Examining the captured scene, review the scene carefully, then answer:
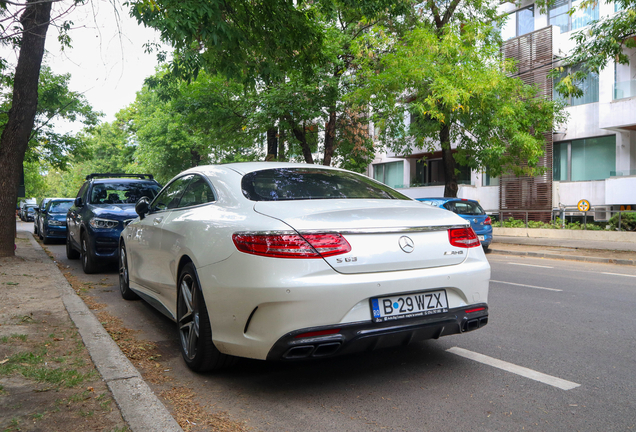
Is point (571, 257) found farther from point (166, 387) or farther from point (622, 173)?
point (166, 387)

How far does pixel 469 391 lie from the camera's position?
3.50m

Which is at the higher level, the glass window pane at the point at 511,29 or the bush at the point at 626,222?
the glass window pane at the point at 511,29

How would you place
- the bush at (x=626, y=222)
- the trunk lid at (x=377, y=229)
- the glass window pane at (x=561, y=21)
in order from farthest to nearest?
the glass window pane at (x=561, y=21)
the bush at (x=626, y=222)
the trunk lid at (x=377, y=229)

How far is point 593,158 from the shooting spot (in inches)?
906

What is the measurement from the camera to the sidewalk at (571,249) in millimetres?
13648

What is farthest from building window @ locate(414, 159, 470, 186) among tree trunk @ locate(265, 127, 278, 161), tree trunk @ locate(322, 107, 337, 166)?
tree trunk @ locate(265, 127, 278, 161)

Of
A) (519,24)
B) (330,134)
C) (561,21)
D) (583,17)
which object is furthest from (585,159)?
(330,134)

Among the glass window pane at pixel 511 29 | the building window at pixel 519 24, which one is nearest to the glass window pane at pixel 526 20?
the building window at pixel 519 24

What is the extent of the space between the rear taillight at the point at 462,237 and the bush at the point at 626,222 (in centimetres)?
1698

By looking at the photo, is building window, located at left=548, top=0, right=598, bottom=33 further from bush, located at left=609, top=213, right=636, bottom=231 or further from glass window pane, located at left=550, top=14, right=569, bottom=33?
bush, located at left=609, top=213, right=636, bottom=231

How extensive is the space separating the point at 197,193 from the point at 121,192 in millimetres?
6232

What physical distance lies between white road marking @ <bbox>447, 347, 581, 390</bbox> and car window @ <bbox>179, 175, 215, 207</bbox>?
2.40m

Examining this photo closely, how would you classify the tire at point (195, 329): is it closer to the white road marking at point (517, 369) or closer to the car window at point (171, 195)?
A: the car window at point (171, 195)

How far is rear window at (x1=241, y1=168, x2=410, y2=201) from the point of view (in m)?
3.87
